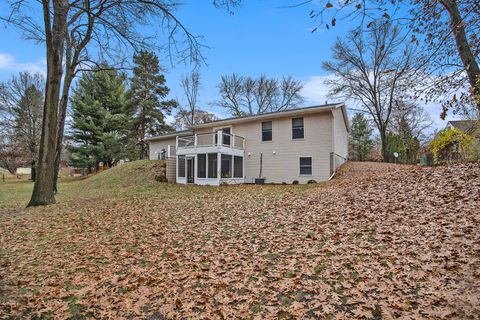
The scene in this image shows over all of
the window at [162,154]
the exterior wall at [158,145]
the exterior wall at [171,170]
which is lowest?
the exterior wall at [171,170]

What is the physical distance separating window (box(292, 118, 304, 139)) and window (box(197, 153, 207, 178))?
5.90 m

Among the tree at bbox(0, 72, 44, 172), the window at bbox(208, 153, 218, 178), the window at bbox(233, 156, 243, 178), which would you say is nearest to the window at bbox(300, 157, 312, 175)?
the window at bbox(233, 156, 243, 178)

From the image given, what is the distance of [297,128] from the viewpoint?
16.2 metres

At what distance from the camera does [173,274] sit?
13.8 ft

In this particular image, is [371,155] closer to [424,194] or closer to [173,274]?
[424,194]

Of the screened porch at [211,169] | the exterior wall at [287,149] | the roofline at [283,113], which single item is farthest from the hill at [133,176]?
the exterior wall at [287,149]

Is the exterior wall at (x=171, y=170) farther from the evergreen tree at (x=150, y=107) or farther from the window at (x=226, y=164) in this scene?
the evergreen tree at (x=150, y=107)

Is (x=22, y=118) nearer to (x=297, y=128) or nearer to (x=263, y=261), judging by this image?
(x=297, y=128)

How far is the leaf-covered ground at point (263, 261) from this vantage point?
10.5 feet

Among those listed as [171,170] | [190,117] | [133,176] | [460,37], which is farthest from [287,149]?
[190,117]

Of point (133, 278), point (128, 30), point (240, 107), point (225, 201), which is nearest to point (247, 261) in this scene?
point (133, 278)

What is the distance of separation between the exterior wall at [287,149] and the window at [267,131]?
0.22 meters

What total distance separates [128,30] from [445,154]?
14.1m

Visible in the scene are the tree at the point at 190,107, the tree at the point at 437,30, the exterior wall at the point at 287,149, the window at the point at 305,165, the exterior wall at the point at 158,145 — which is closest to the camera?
the tree at the point at 437,30
